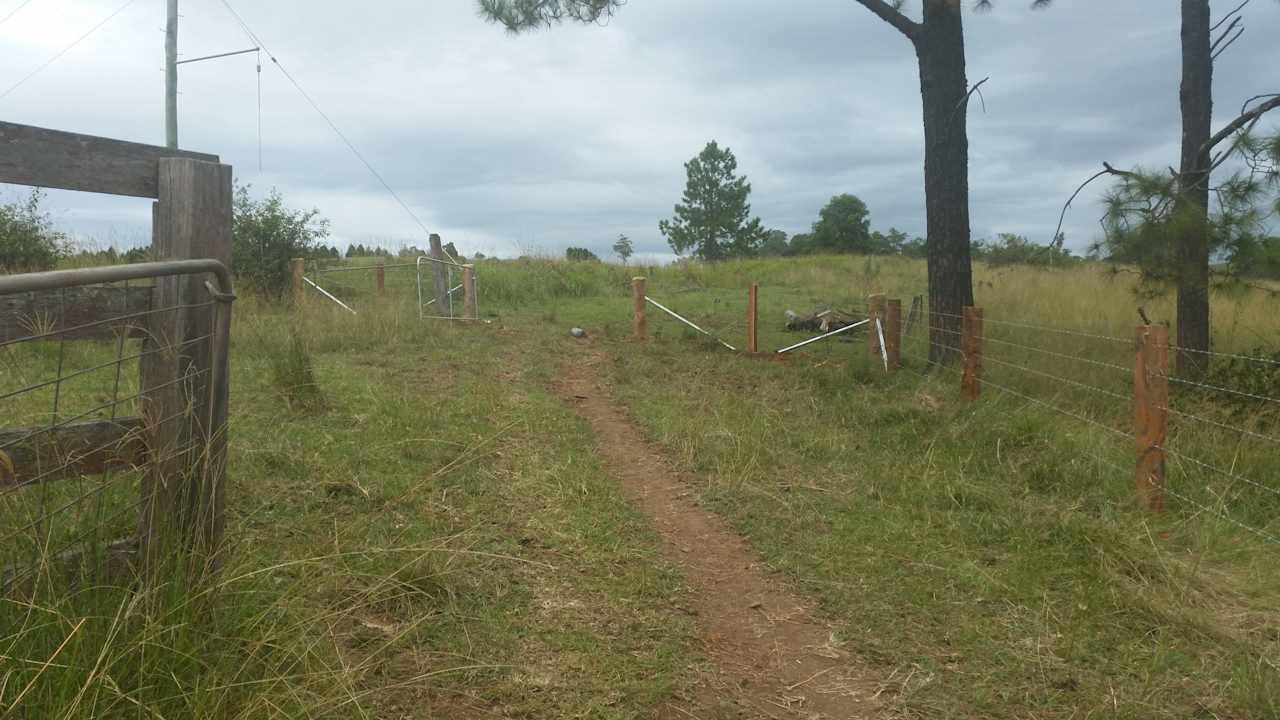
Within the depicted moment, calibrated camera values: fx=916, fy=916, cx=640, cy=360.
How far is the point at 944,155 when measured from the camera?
427 inches

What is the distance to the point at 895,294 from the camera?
21.1 meters

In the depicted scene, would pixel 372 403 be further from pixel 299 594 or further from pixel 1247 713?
pixel 1247 713

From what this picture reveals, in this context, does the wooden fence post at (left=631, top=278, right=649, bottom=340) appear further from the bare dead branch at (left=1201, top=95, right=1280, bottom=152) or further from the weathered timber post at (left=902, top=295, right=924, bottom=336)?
the bare dead branch at (left=1201, top=95, right=1280, bottom=152)

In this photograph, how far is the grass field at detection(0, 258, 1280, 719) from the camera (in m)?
2.97

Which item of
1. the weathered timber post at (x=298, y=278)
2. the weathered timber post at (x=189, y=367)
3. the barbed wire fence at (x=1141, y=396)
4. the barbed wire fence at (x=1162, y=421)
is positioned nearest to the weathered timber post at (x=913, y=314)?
the barbed wire fence at (x=1141, y=396)

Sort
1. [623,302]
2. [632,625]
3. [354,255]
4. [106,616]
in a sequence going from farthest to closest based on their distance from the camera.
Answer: [354,255] < [623,302] < [632,625] < [106,616]

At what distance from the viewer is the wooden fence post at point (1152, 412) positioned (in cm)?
588

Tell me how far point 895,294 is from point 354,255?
48.7 feet

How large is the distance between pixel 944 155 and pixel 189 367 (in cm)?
951

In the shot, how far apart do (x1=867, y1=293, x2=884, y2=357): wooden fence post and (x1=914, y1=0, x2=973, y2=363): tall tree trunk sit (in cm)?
65

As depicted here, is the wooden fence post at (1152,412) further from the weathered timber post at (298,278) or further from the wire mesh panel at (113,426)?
the weathered timber post at (298,278)

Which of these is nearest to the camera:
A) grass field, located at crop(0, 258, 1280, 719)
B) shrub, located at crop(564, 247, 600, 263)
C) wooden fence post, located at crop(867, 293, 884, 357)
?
grass field, located at crop(0, 258, 1280, 719)

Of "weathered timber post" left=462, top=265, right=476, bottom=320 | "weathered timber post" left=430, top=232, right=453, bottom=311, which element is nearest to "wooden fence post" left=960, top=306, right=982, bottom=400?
"weathered timber post" left=462, top=265, right=476, bottom=320

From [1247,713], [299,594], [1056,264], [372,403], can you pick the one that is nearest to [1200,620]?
[1247,713]
